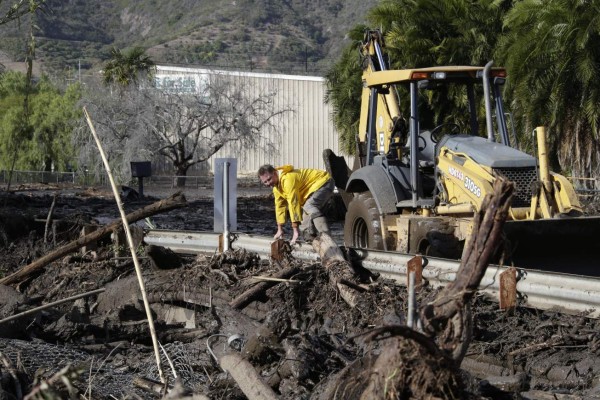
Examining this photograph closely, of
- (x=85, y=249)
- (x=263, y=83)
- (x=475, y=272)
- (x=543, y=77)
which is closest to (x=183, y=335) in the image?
(x=85, y=249)

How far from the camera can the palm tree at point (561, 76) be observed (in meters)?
26.0

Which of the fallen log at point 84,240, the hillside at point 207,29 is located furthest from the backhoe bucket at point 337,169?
the hillside at point 207,29

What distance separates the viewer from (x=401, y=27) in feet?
115

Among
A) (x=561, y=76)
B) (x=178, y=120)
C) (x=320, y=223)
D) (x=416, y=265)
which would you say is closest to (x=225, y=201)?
(x=320, y=223)

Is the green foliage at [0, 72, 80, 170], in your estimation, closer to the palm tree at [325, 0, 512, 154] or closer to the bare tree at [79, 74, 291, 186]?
the bare tree at [79, 74, 291, 186]

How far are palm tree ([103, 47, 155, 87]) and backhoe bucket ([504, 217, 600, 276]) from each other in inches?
1888

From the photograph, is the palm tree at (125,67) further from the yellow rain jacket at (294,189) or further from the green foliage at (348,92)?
the yellow rain jacket at (294,189)

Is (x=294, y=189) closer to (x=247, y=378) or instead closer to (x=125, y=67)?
(x=247, y=378)

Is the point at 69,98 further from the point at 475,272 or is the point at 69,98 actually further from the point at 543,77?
the point at 475,272

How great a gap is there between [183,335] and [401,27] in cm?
2729

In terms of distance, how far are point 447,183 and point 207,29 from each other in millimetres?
152962

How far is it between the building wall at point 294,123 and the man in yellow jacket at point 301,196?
137 ft

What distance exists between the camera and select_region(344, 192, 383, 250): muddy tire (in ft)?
43.0

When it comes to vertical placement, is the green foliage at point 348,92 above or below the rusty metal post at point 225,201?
above
